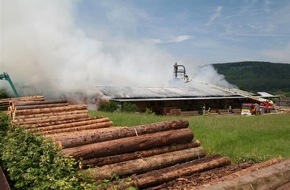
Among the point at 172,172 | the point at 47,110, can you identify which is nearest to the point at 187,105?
the point at 47,110

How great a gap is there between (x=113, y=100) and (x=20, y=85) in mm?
10106

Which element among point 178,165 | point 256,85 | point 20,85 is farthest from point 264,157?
point 256,85

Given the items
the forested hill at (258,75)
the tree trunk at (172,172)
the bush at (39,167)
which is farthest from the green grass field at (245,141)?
the forested hill at (258,75)

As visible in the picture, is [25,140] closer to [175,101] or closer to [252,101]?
[175,101]

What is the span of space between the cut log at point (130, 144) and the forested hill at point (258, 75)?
364 ft

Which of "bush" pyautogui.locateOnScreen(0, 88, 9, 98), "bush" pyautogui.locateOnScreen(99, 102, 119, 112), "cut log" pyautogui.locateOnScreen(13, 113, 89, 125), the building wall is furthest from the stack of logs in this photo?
"bush" pyautogui.locateOnScreen(0, 88, 9, 98)

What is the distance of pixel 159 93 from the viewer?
33906 millimetres

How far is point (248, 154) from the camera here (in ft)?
35.1

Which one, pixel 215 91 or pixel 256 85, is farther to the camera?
pixel 256 85

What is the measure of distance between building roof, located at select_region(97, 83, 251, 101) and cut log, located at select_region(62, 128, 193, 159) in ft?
64.0

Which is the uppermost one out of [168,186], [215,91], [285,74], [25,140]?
[285,74]

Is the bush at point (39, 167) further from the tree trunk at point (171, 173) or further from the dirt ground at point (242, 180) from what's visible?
the dirt ground at point (242, 180)

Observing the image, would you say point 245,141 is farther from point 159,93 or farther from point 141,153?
point 159,93

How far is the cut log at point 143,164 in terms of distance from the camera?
7.73 m
